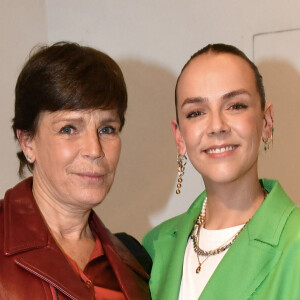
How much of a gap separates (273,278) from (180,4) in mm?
1534

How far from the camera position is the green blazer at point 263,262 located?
4.38ft

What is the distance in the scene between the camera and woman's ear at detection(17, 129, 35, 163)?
64.1 inches

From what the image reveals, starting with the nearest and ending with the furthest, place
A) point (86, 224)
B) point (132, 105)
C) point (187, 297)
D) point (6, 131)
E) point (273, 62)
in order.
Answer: point (187, 297)
point (86, 224)
point (273, 62)
point (6, 131)
point (132, 105)

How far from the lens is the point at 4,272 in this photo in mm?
1392

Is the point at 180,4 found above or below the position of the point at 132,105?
above

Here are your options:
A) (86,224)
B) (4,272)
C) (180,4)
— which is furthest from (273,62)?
(4,272)

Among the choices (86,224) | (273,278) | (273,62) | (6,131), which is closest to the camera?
(273,278)

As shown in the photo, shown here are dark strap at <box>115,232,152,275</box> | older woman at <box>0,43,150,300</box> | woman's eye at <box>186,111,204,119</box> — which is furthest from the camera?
dark strap at <box>115,232,152,275</box>

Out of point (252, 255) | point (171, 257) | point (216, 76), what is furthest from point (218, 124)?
point (171, 257)

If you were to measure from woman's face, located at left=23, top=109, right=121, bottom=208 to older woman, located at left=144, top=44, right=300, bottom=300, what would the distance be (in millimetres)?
237

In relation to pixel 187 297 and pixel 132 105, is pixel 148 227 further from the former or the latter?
pixel 187 297

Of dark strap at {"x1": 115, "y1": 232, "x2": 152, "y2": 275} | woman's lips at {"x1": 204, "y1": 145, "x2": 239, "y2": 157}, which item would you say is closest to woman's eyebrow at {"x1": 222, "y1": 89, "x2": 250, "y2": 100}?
woman's lips at {"x1": 204, "y1": 145, "x2": 239, "y2": 157}

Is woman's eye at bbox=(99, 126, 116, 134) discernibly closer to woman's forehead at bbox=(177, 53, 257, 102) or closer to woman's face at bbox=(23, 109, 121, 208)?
woman's face at bbox=(23, 109, 121, 208)

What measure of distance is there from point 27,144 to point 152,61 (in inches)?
44.8
